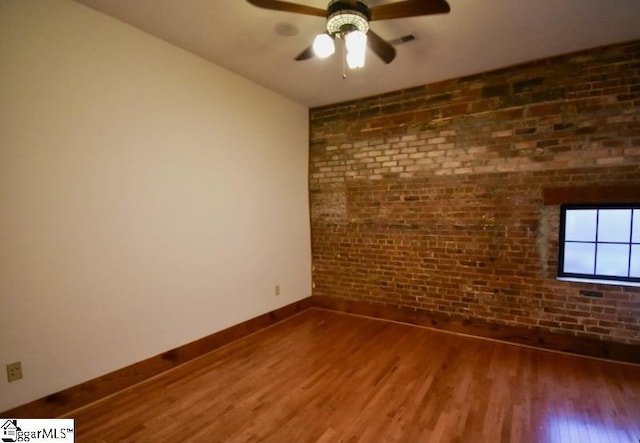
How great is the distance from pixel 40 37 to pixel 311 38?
1842mm

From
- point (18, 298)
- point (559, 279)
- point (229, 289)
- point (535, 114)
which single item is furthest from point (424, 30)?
point (18, 298)

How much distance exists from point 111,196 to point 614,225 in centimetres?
432

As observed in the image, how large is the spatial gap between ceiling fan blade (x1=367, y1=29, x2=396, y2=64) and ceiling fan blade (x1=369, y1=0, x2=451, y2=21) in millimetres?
183

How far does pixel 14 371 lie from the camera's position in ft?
6.31

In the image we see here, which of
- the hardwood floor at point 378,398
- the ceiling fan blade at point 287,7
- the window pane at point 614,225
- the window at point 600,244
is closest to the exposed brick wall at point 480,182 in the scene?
the window at point 600,244

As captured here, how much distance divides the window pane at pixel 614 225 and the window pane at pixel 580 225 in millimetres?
54

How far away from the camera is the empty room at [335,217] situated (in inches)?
78.6

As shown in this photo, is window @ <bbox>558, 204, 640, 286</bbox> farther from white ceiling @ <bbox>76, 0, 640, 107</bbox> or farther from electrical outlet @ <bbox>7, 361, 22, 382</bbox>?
electrical outlet @ <bbox>7, 361, 22, 382</bbox>

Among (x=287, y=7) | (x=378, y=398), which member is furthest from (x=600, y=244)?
(x=287, y=7)

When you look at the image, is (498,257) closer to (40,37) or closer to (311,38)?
(311,38)

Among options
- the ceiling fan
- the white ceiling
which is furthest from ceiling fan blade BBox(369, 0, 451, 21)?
the white ceiling

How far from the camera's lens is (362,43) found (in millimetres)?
1863

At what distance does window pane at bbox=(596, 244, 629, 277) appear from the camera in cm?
288

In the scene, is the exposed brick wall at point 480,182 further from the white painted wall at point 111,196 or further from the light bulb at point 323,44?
the light bulb at point 323,44
